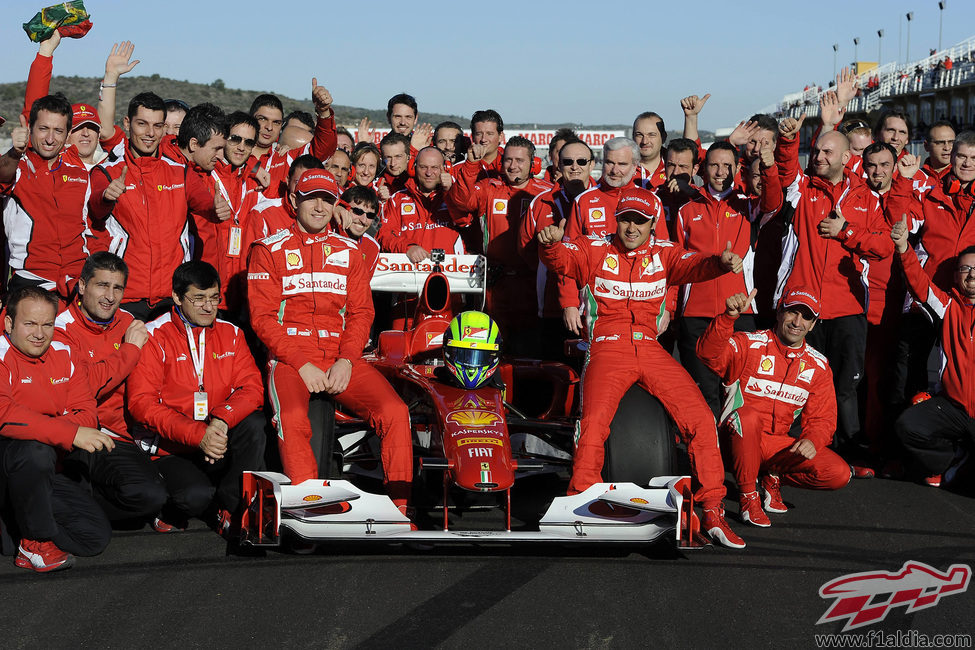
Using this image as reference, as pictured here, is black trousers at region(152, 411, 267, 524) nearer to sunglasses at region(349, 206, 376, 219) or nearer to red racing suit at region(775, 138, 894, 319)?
sunglasses at region(349, 206, 376, 219)

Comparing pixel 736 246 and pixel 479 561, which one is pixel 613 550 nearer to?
pixel 479 561

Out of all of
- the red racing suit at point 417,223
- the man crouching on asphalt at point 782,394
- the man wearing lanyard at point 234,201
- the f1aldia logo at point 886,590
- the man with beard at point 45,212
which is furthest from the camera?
the red racing suit at point 417,223

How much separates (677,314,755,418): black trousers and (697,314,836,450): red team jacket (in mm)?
1185

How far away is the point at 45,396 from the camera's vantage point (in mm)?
5762

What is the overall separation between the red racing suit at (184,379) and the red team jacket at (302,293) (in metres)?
0.22

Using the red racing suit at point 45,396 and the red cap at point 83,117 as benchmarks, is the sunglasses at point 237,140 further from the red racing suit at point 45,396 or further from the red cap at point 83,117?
the red racing suit at point 45,396

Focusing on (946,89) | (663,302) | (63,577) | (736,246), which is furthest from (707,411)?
(946,89)

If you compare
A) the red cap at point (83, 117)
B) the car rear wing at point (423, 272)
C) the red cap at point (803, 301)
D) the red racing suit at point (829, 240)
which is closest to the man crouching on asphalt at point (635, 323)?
the red cap at point (803, 301)

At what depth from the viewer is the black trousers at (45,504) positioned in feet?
17.9

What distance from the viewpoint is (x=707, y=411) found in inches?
243

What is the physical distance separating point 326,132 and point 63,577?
4.74 meters

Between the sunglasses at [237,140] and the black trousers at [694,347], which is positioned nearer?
the sunglasses at [237,140]

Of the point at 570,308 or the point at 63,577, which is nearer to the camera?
the point at 63,577

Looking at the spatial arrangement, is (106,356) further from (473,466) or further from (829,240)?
(829,240)
